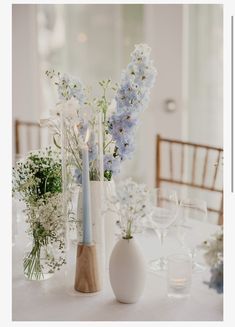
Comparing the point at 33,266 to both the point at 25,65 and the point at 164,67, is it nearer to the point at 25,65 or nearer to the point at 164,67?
the point at 164,67

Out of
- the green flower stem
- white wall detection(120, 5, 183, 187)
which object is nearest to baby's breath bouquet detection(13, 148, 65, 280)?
the green flower stem

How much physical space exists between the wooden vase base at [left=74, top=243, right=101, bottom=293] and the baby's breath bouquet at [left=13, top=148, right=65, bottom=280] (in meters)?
0.06

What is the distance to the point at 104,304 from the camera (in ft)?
4.06

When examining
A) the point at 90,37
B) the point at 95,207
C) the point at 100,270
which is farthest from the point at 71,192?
the point at 90,37

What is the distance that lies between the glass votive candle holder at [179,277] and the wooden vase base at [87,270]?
0.16 meters

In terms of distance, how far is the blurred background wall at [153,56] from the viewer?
368cm

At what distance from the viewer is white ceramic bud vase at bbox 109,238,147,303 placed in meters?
1.21

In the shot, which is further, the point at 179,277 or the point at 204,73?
the point at 204,73

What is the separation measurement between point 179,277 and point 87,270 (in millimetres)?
202

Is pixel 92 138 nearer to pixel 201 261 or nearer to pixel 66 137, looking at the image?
pixel 66 137

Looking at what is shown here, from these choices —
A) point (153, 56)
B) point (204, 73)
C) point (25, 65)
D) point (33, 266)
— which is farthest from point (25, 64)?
point (33, 266)

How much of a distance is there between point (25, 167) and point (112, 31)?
283 centimetres
